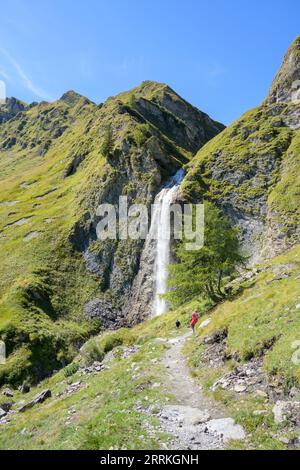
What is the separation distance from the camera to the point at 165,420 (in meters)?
15.4

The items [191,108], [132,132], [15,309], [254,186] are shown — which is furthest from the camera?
[191,108]

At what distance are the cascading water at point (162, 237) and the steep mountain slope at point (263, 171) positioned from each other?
5.09m

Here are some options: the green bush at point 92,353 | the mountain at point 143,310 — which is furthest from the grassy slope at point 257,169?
Answer: the green bush at point 92,353

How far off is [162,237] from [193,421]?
58047mm

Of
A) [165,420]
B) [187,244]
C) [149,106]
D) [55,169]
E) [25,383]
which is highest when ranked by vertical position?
[149,106]

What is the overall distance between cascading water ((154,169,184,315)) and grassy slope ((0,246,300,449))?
1339 inches

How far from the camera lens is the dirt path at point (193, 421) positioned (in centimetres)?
1341

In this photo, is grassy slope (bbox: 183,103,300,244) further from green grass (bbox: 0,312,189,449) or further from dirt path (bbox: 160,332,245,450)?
dirt path (bbox: 160,332,245,450)

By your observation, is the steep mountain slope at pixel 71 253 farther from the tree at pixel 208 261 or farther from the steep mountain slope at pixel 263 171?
the tree at pixel 208 261

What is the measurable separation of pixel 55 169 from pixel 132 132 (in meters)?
56.3

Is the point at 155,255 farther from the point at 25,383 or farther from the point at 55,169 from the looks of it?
the point at 55,169

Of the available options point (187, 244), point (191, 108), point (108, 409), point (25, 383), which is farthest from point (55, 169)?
point (108, 409)

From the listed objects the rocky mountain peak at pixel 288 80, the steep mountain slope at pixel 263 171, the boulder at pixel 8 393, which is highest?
the rocky mountain peak at pixel 288 80

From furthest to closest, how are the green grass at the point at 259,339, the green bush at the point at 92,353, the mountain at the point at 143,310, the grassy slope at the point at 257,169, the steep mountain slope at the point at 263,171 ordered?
1. the grassy slope at the point at 257,169
2. the steep mountain slope at the point at 263,171
3. the green bush at the point at 92,353
4. the mountain at the point at 143,310
5. the green grass at the point at 259,339
